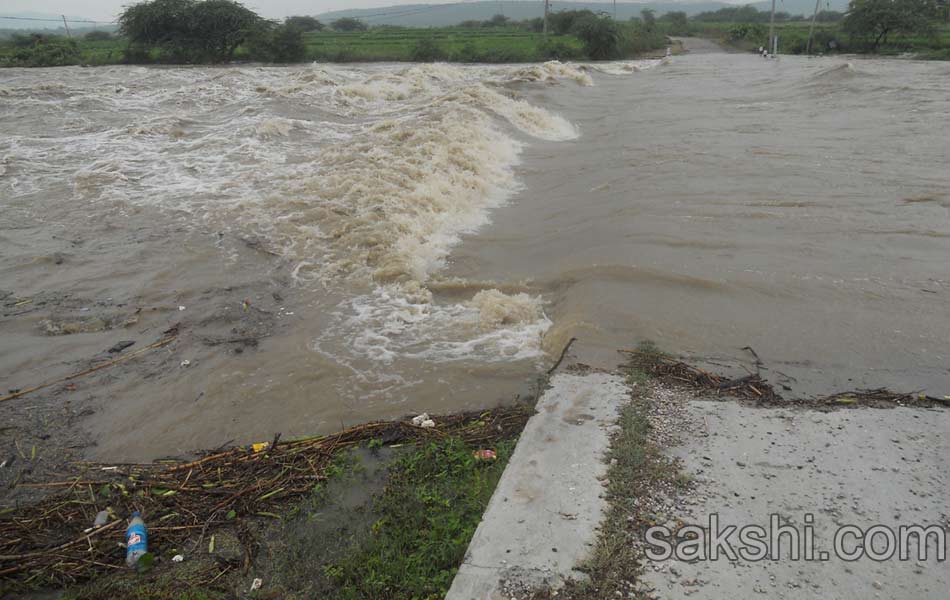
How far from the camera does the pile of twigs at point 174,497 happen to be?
273cm

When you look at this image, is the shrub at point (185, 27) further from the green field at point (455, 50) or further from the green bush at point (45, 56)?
the green field at point (455, 50)

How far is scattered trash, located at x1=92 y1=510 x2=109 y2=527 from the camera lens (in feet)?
9.59

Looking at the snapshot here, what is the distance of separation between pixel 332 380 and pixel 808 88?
19202 millimetres

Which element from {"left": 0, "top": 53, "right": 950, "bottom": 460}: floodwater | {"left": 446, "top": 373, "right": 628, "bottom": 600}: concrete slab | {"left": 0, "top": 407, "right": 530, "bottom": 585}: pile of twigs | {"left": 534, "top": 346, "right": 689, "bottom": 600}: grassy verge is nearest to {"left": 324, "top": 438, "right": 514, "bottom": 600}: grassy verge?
{"left": 446, "top": 373, "right": 628, "bottom": 600}: concrete slab

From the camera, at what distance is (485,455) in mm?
3264

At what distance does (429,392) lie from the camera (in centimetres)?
421

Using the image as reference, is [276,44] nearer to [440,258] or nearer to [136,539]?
[440,258]

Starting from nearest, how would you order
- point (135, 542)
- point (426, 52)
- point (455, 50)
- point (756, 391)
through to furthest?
point (135, 542)
point (756, 391)
point (426, 52)
point (455, 50)

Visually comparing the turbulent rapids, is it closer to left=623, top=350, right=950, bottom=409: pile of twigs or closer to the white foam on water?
the white foam on water

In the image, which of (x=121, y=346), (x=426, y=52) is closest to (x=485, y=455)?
(x=121, y=346)

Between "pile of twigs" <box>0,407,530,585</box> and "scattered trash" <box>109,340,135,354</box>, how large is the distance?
160 centimetres

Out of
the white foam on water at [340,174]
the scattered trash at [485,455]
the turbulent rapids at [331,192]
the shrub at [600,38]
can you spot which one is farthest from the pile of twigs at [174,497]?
the shrub at [600,38]

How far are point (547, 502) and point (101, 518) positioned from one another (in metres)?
2.35

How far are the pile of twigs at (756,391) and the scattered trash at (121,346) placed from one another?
4.23 m
